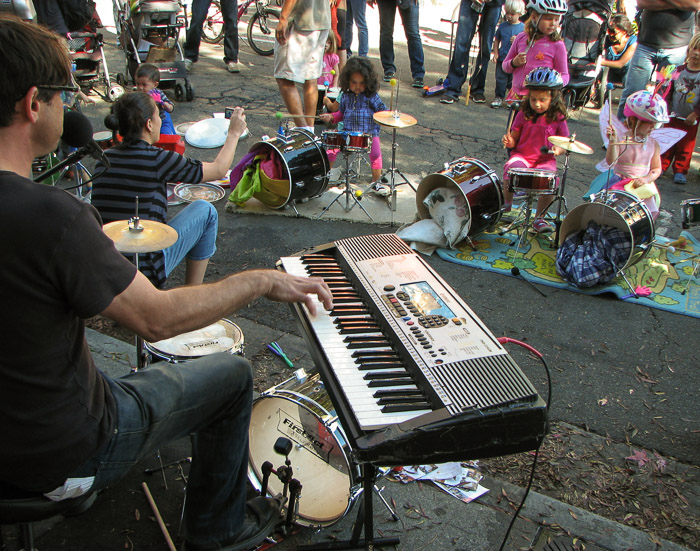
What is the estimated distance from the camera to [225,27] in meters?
9.52

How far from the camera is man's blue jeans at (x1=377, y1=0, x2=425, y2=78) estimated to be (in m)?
9.18

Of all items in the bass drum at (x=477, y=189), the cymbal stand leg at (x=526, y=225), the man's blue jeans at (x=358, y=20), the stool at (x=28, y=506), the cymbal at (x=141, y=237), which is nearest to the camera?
the stool at (x=28, y=506)

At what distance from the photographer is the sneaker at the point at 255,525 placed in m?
2.15

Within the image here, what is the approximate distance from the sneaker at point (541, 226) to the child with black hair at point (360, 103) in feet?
4.89

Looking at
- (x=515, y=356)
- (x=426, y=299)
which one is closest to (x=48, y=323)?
(x=426, y=299)

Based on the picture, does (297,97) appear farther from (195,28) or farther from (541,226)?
(195,28)

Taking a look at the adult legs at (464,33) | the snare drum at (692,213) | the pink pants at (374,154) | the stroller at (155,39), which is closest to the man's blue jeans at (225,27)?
the stroller at (155,39)

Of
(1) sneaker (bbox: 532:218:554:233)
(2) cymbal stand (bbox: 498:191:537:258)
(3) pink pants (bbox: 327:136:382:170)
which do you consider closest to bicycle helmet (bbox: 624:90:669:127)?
(2) cymbal stand (bbox: 498:191:537:258)

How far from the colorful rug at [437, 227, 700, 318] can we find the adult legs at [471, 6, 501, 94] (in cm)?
451

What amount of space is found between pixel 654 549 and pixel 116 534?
2208mm

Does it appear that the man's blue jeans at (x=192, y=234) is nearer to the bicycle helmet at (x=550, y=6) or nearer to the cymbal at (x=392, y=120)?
the cymbal at (x=392, y=120)

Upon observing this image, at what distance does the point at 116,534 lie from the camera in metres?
2.36

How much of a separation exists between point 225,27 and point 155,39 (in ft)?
5.18

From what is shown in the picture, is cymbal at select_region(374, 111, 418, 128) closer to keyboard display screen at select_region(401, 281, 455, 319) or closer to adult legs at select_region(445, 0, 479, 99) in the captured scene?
keyboard display screen at select_region(401, 281, 455, 319)
